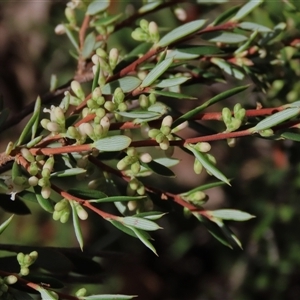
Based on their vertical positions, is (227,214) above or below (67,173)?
below

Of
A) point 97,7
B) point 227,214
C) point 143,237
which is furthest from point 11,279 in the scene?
point 97,7

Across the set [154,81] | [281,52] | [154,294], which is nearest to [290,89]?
[281,52]

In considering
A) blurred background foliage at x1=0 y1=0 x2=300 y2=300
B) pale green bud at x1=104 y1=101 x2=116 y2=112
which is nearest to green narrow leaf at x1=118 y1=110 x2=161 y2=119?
pale green bud at x1=104 y1=101 x2=116 y2=112

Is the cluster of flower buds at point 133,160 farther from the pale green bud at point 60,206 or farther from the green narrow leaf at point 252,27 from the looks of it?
the green narrow leaf at point 252,27

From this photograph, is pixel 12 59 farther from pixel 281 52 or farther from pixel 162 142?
pixel 162 142

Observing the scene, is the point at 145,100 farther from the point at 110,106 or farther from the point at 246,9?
the point at 246,9

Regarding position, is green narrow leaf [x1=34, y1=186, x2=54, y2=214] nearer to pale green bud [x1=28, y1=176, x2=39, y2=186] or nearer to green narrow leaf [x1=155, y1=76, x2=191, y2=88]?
pale green bud [x1=28, y1=176, x2=39, y2=186]

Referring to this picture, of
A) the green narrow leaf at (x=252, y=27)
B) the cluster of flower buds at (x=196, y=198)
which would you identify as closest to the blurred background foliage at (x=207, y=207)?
the green narrow leaf at (x=252, y=27)
